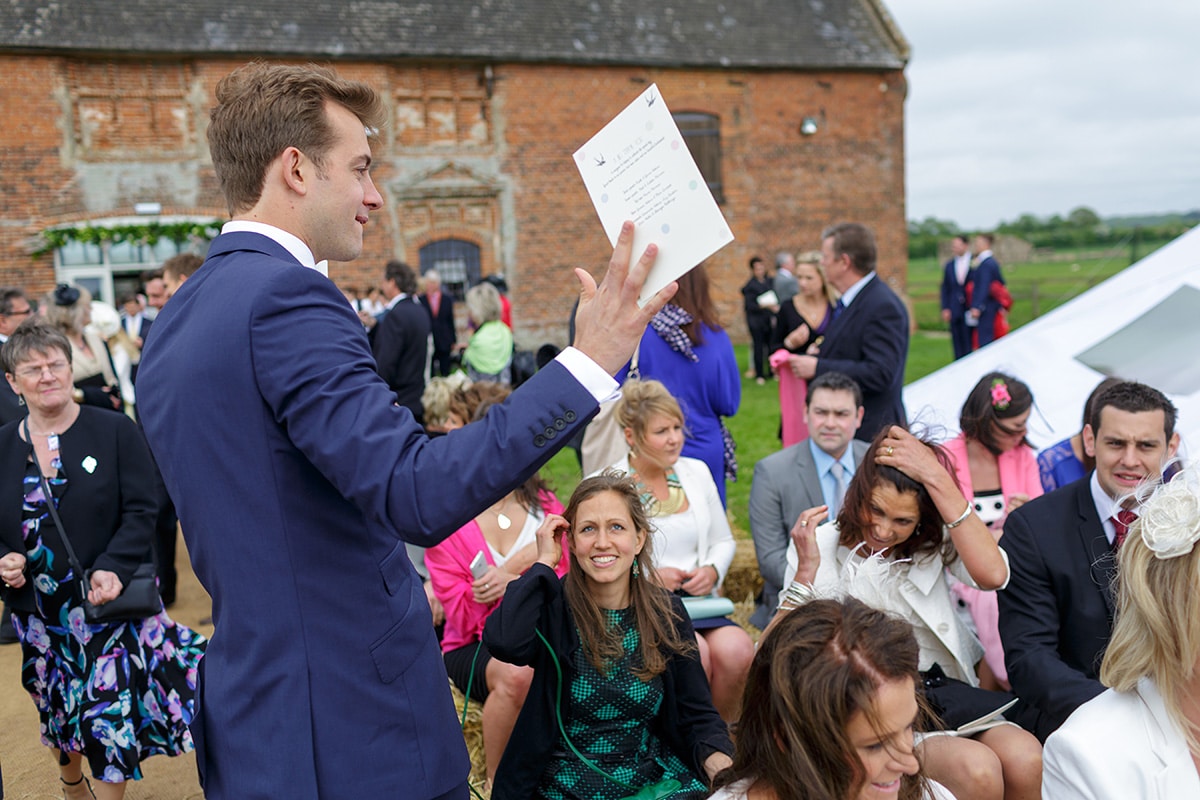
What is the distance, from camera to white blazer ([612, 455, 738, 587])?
14.8 ft

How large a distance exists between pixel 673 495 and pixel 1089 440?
1760 millimetres

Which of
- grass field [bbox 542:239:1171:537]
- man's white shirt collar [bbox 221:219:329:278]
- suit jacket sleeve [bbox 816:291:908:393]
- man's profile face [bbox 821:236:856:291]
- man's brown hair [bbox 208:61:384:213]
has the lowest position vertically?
grass field [bbox 542:239:1171:537]

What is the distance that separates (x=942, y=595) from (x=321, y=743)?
8.36 ft

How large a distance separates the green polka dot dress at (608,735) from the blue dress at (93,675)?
146 centimetres

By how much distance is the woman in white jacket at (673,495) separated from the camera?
4.36 meters

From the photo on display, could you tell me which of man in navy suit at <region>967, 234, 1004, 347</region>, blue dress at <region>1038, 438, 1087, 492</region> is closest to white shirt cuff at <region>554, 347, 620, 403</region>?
blue dress at <region>1038, 438, 1087, 492</region>

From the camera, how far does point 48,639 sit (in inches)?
147

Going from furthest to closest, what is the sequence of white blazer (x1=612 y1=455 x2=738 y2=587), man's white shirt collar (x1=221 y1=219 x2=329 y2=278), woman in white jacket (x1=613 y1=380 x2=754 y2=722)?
white blazer (x1=612 y1=455 x2=738 y2=587) < woman in white jacket (x1=613 y1=380 x2=754 y2=722) < man's white shirt collar (x1=221 y1=219 x2=329 y2=278)

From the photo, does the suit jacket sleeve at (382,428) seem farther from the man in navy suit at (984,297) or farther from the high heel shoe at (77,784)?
the man in navy suit at (984,297)

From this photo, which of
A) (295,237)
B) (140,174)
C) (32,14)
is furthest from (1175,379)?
(32,14)

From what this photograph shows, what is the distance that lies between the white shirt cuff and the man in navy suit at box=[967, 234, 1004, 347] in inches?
499

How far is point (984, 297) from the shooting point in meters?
13.1

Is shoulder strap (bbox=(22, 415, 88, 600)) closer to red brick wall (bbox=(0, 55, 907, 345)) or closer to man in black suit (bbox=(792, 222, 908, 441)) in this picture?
man in black suit (bbox=(792, 222, 908, 441))

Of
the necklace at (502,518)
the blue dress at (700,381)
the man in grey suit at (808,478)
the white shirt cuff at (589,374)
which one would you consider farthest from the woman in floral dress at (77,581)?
the white shirt cuff at (589,374)
